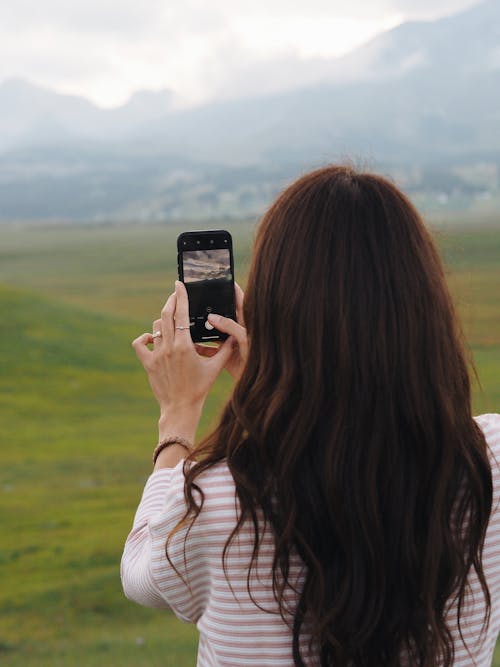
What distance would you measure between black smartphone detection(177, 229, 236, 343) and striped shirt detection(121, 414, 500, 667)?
1.26ft

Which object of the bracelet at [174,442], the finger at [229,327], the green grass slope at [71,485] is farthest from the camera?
the green grass slope at [71,485]

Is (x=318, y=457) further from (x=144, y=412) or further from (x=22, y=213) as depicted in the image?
(x=22, y=213)

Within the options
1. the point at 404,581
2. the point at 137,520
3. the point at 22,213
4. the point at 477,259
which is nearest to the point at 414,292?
the point at 404,581

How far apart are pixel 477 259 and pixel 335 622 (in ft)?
136

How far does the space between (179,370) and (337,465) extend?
36 centimetres

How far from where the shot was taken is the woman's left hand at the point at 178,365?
139cm

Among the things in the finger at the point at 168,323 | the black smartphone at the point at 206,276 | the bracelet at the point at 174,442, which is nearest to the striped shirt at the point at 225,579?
the bracelet at the point at 174,442

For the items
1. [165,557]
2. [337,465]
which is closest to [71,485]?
[165,557]

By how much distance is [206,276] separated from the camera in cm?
163

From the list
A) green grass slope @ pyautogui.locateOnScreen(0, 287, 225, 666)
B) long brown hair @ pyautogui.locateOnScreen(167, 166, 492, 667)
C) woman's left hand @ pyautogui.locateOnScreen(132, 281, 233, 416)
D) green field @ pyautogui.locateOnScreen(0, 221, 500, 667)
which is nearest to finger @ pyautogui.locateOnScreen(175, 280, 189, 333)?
woman's left hand @ pyautogui.locateOnScreen(132, 281, 233, 416)

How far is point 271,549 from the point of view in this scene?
46.1 inches

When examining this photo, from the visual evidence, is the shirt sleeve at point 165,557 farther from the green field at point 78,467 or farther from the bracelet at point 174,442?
the green field at point 78,467

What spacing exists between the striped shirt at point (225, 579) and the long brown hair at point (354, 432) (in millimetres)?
17

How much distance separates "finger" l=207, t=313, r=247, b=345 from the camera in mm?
1478
